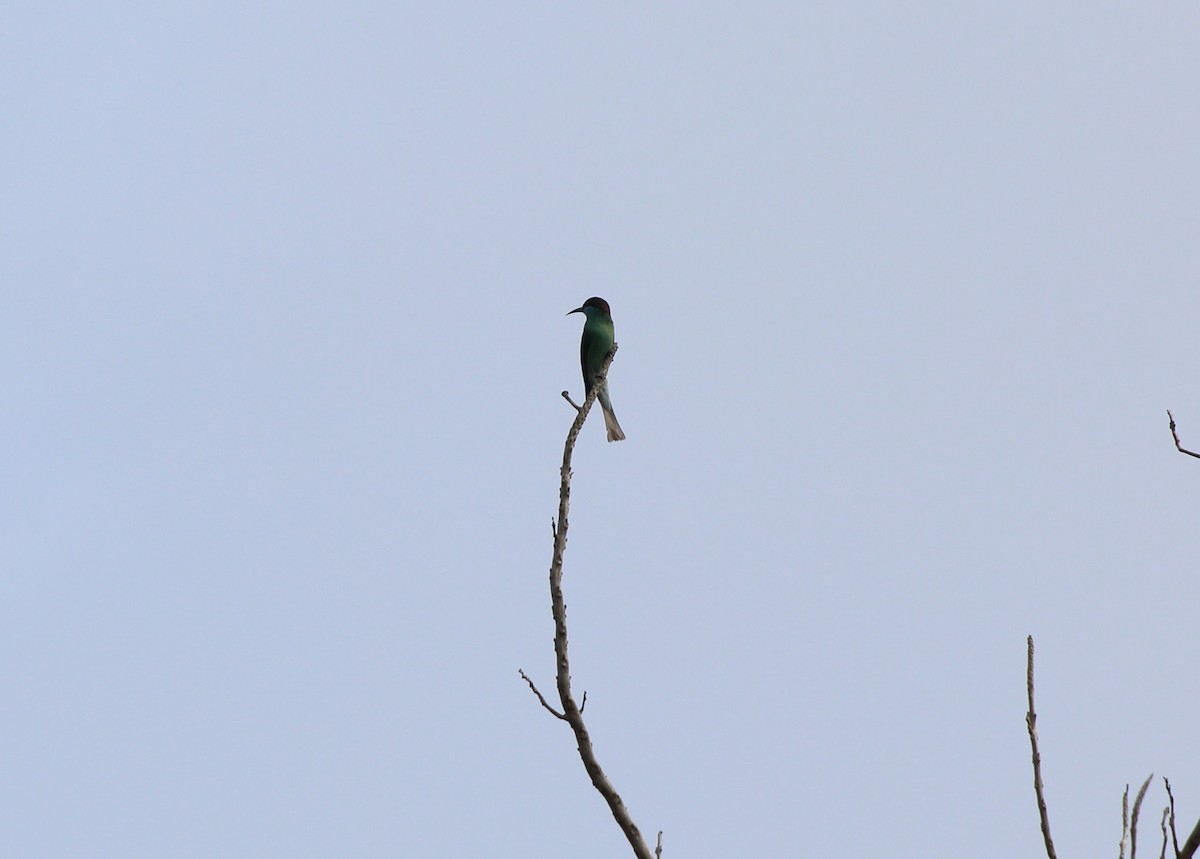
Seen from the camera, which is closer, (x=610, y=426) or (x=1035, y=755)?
(x=1035, y=755)

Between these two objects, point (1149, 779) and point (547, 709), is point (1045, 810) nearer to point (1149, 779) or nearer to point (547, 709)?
point (1149, 779)

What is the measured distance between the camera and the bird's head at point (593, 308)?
1266cm

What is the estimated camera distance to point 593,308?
41.8ft

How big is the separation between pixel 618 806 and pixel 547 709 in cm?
36

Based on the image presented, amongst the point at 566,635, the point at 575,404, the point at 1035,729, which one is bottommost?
the point at 1035,729

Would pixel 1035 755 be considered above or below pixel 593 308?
below

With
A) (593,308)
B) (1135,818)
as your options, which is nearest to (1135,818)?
(1135,818)

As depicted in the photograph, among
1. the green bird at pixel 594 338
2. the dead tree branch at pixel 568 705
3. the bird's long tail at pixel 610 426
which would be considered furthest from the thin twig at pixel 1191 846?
the green bird at pixel 594 338

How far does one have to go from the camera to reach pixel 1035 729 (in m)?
2.96

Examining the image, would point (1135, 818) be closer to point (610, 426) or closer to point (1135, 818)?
point (1135, 818)

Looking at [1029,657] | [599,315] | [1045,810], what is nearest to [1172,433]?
[1029,657]

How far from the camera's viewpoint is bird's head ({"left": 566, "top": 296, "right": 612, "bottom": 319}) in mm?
12664

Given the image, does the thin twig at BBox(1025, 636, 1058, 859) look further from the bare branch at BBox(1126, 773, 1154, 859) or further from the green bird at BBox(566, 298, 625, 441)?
the green bird at BBox(566, 298, 625, 441)

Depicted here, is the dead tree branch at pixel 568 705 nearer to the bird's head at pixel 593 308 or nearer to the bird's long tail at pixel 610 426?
the bird's long tail at pixel 610 426
